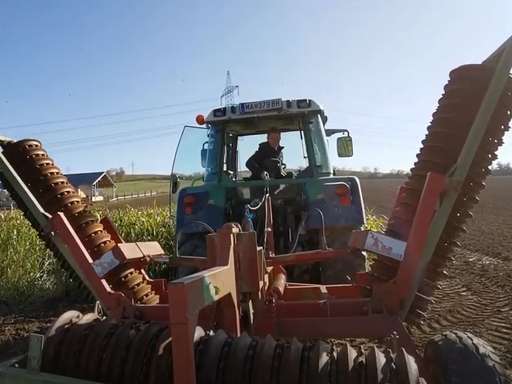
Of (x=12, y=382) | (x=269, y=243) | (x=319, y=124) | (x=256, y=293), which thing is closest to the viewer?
(x=12, y=382)

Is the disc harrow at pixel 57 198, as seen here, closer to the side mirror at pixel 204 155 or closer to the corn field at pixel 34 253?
the side mirror at pixel 204 155

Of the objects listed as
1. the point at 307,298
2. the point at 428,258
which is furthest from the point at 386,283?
the point at 307,298

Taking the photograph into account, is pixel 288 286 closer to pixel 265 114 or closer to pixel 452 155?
pixel 452 155

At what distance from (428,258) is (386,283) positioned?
28 centimetres

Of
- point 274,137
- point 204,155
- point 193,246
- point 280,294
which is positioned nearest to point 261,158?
point 274,137

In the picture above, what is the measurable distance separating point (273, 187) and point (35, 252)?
546 centimetres

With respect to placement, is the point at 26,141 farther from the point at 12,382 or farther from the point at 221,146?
the point at 221,146

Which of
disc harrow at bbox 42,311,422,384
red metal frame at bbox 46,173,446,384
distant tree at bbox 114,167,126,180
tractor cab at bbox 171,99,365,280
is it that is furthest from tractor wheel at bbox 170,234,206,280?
distant tree at bbox 114,167,126,180

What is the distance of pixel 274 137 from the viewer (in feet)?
18.6

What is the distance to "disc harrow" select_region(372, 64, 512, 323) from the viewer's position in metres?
3.08

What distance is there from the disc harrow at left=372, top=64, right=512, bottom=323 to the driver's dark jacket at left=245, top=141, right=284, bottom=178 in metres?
2.55

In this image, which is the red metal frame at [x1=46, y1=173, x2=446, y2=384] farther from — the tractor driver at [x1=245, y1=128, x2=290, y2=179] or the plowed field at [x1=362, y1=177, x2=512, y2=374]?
the tractor driver at [x1=245, y1=128, x2=290, y2=179]

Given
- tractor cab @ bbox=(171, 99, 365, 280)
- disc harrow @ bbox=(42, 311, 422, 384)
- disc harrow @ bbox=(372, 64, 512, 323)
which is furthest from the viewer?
tractor cab @ bbox=(171, 99, 365, 280)

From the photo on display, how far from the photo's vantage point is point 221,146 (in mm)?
5684
